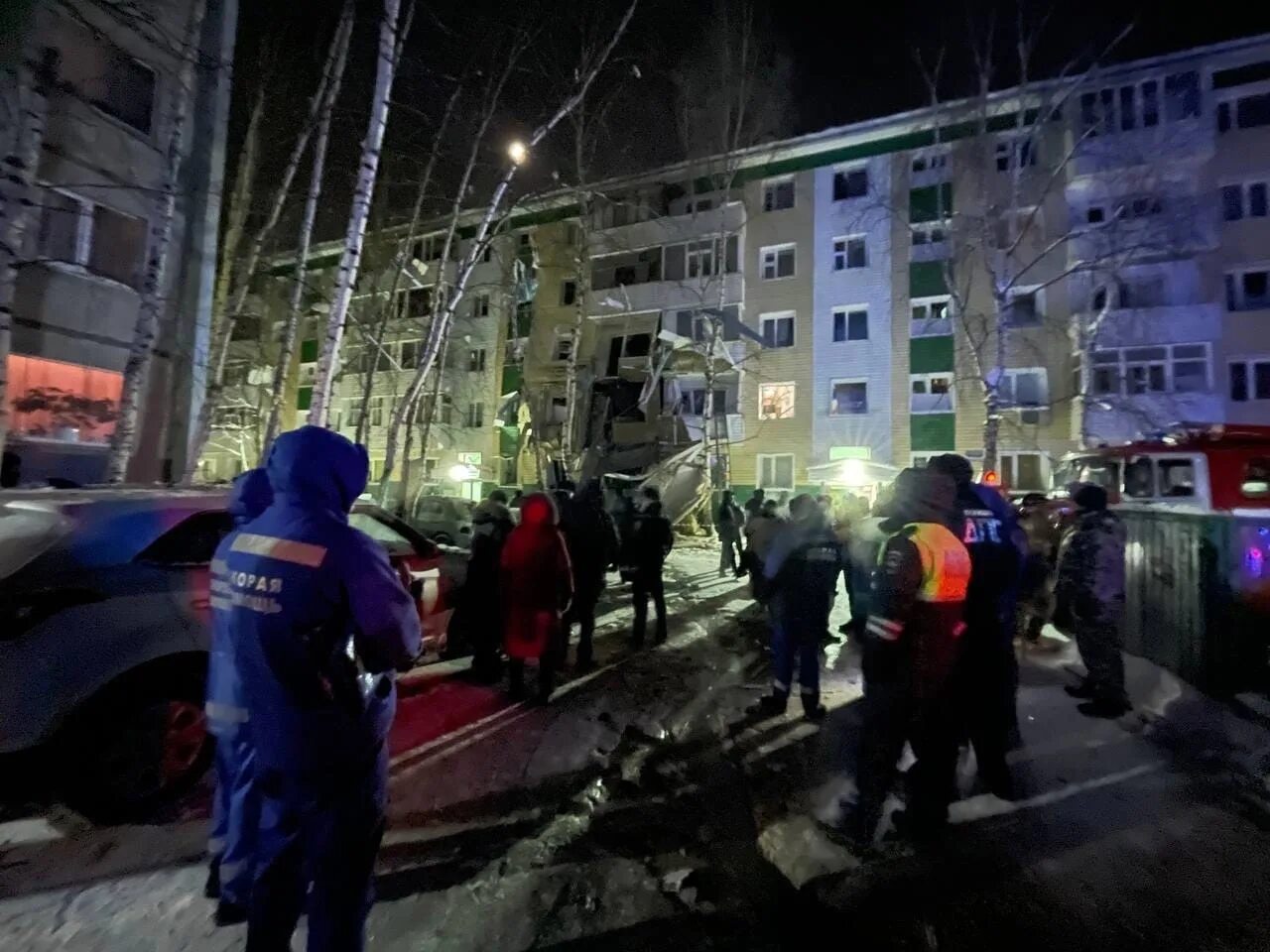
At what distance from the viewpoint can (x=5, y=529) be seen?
12.0 ft

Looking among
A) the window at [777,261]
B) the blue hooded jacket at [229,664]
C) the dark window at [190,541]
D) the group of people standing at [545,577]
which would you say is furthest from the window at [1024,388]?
the blue hooded jacket at [229,664]

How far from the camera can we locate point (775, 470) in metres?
26.8

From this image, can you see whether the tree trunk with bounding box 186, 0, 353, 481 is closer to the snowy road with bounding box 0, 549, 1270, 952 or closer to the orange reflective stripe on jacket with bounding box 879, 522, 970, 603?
the snowy road with bounding box 0, 549, 1270, 952

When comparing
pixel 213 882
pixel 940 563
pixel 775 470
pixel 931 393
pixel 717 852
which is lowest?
pixel 717 852

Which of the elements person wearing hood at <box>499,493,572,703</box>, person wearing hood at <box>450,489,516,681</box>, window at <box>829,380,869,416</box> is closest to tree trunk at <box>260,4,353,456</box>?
person wearing hood at <box>450,489,516,681</box>

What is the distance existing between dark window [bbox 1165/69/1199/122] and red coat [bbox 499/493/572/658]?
25946 millimetres

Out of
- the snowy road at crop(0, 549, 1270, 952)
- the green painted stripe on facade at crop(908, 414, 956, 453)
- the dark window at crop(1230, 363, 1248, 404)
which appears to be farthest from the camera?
the green painted stripe on facade at crop(908, 414, 956, 453)

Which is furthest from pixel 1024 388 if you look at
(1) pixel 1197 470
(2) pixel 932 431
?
(1) pixel 1197 470

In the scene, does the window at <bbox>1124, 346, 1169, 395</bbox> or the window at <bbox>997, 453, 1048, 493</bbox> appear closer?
the window at <bbox>1124, 346, 1169, 395</bbox>

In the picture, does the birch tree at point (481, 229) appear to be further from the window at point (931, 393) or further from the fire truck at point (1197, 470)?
the window at point (931, 393)

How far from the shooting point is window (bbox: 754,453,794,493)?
26.5 m

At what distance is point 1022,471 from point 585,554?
20.9 metres

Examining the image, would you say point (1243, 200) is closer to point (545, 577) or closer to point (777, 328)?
point (777, 328)

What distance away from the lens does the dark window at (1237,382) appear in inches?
806
